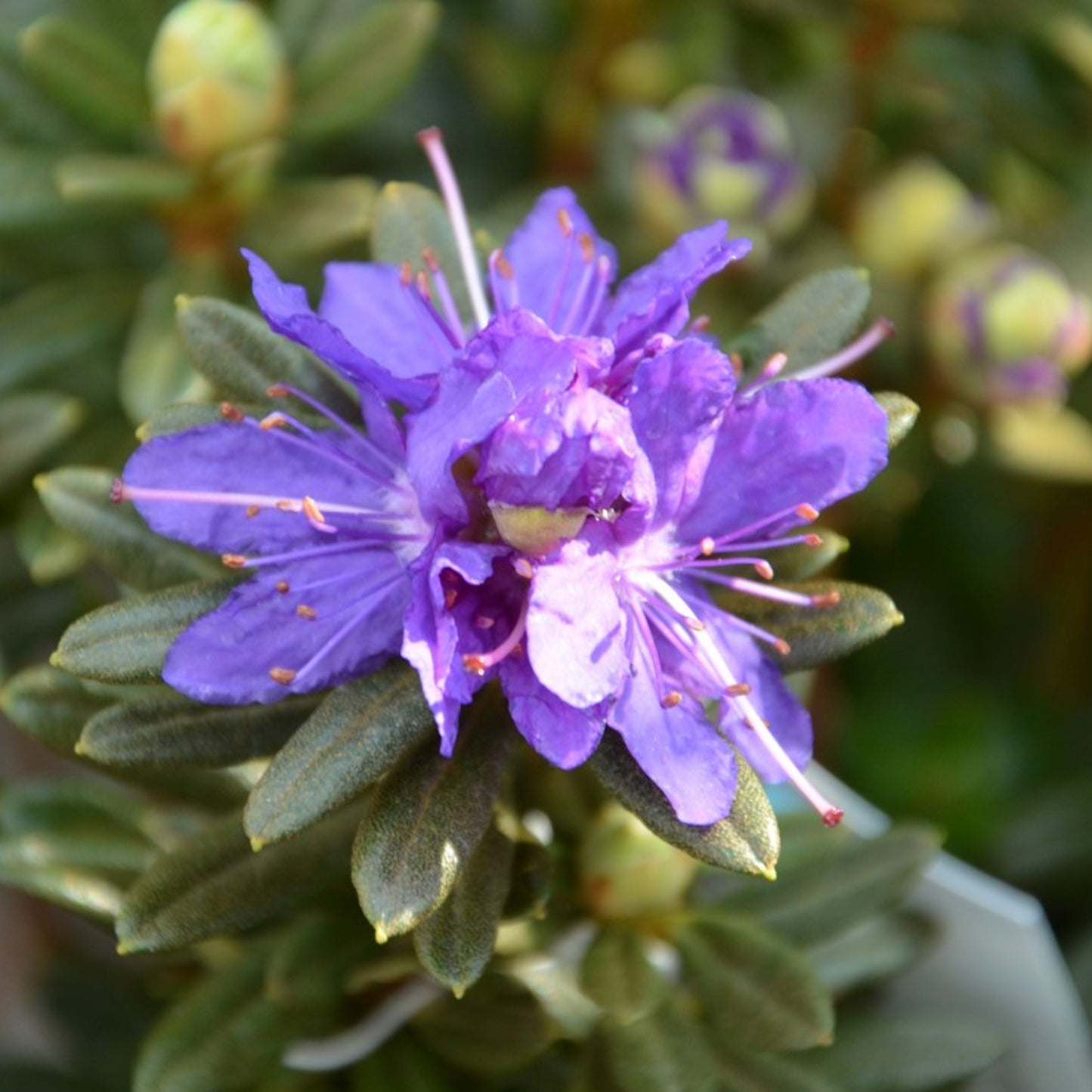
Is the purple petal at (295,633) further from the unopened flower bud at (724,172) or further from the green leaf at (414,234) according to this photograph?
the unopened flower bud at (724,172)

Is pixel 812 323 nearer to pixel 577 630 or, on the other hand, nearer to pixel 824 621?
pixel 824 621

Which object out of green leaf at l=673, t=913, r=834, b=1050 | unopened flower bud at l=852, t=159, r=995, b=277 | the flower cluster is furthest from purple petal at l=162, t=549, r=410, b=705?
unopened flower bud at l=852, t=159, r=995, b=277

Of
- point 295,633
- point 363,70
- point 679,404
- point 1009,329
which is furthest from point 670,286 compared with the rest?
point 1009,329

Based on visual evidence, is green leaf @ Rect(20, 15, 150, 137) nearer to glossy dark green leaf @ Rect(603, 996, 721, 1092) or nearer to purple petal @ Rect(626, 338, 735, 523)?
purple petal @ Rect(626, 338, 735, 523)

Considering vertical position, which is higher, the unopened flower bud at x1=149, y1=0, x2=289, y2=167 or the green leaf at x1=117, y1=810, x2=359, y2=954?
the unopened flower bud at x1=149, y1=0, x2=289, y2=167

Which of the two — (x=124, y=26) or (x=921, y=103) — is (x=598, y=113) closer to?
(x=921, y=103)

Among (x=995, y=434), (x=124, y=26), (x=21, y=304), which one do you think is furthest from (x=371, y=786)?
(x=995, y=434)

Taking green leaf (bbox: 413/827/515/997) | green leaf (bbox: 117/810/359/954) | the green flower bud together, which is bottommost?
the green flower bud
